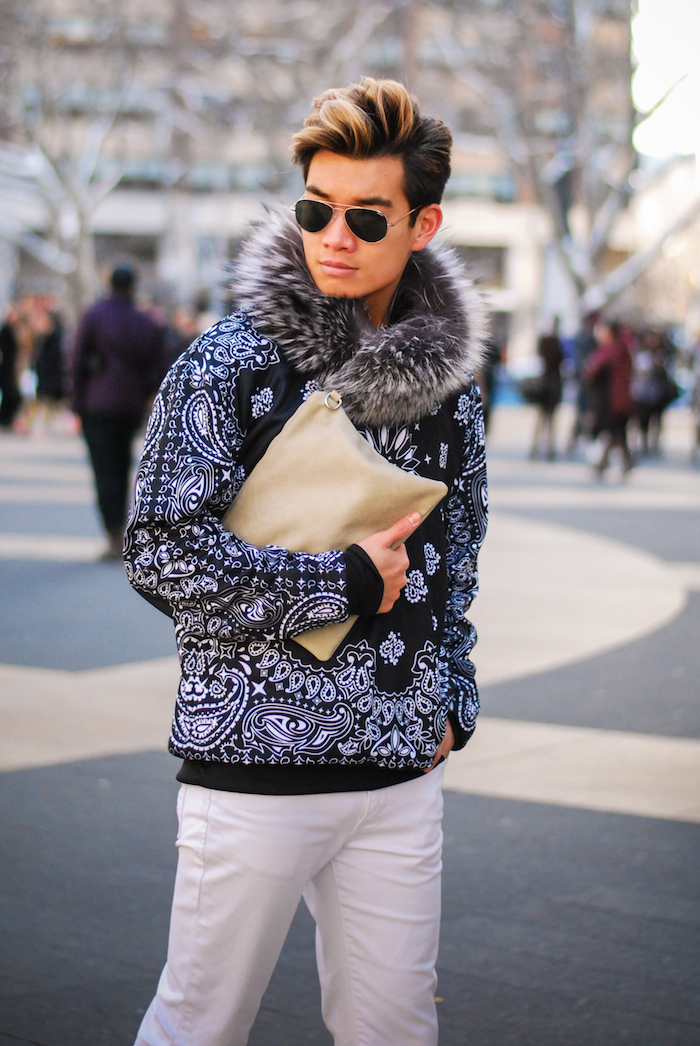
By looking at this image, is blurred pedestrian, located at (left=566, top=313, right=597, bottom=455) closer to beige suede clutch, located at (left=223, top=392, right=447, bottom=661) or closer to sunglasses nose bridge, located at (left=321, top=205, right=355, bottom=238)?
sunglasses nose bridge, located at (left=321, top=205, right=355, bottom=238)

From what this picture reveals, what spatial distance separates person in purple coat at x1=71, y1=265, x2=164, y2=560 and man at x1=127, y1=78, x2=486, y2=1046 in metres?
7.35

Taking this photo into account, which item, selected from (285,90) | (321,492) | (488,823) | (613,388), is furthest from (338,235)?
(285,90)

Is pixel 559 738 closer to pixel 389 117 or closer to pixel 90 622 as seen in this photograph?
pixel 90 622

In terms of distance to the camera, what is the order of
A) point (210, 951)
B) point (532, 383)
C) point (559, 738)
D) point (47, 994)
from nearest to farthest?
point (210, 951)
point (47, 994)
point (559, 738)
point (532, 383)

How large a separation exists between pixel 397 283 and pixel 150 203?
6166 centimetres

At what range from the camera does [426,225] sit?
2473 millimetres

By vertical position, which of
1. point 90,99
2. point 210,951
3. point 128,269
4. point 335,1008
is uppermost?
point 90,99

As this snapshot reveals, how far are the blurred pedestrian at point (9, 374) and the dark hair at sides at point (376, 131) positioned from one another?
20.2 metres

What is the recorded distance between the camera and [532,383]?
19.6 metres

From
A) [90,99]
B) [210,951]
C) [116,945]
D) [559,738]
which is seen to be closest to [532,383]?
[559,738]

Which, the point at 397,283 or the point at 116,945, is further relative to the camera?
the point at 116,945

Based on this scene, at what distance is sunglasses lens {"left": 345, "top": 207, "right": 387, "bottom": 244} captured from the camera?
2.30m

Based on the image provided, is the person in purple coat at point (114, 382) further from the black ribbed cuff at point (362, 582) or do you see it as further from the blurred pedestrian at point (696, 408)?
the blurred pedestrian at point (696, 408)

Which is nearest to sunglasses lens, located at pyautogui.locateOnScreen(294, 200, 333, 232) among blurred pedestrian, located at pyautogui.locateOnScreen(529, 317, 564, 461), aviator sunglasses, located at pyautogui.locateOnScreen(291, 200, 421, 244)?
aviator sunglasses, located at pyautogui.locateOnScreen(291, 200, 421, 244)
